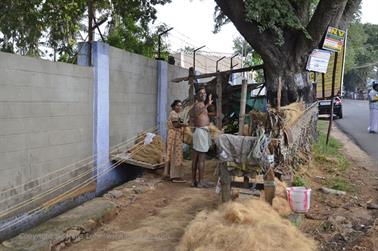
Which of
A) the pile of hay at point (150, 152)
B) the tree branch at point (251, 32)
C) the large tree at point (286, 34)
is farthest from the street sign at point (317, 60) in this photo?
the pile of hay at point (150, 152)

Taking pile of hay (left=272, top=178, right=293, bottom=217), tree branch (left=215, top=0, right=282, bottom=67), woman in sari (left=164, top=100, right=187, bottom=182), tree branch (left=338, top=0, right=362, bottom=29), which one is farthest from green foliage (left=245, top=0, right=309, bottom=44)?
pile of hay (left=272, top=178, right=293, bottom=217)

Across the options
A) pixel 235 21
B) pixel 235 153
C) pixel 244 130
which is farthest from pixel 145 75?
pixel 235 153

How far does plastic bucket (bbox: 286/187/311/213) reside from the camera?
5672 millimetres

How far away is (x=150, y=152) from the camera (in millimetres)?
8977

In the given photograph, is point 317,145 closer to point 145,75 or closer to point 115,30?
point 145,75

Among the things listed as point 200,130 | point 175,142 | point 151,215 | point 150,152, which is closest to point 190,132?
point 175,142

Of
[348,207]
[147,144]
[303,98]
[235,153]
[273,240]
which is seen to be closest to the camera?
[273,240]

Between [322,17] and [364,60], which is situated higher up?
[364,60]

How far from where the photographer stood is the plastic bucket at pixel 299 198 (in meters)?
5.67

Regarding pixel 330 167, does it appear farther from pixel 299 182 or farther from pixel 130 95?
pixel 130 95

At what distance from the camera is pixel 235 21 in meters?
9.41

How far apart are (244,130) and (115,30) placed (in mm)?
8263

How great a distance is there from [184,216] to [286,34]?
5478 mm

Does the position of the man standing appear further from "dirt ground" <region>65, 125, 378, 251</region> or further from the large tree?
the large tree
